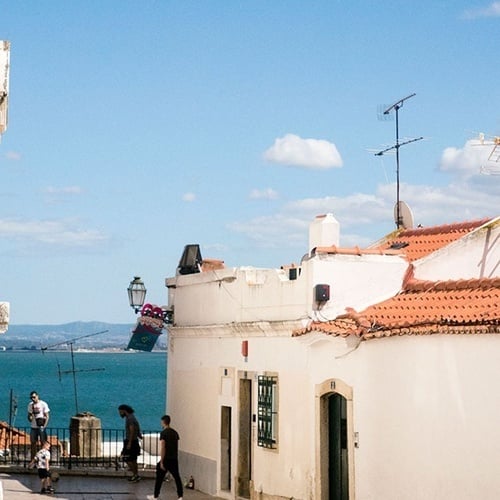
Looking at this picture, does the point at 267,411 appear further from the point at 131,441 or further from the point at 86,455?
the point at 86,455

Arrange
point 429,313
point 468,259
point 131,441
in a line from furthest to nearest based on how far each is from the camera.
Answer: point 131,441 → point 468,259 → point 429,313

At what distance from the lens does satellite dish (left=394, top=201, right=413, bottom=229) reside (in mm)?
24094

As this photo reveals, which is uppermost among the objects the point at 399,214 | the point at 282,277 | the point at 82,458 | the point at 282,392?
the point at 399,214

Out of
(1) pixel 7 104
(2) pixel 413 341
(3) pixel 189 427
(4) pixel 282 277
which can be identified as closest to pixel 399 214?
(4) pixel 282 277

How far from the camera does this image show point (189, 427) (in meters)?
24.0

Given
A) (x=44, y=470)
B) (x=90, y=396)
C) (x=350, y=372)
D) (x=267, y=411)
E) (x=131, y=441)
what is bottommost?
(x=44, y=470)

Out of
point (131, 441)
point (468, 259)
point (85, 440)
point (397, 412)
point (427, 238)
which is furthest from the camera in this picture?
point (85, 440)

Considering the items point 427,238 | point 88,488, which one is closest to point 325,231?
point 427,238

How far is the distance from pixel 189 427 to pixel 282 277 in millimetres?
5641

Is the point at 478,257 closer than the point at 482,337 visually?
No

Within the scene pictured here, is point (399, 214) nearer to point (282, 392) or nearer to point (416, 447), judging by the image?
point (282, 392)

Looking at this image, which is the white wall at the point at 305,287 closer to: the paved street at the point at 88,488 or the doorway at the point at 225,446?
the doorway at the point at 225,446

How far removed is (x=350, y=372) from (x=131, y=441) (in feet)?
23.9

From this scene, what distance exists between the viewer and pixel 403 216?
24156 millimetres
